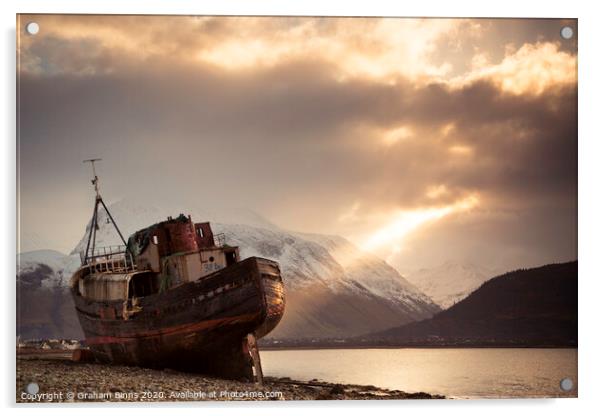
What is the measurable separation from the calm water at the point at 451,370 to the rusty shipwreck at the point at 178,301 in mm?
844

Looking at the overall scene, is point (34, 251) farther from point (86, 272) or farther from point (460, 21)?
point (460, 21)

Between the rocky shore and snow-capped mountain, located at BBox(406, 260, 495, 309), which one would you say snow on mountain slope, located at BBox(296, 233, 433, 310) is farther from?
the rocky shore

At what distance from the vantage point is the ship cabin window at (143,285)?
13.7 m

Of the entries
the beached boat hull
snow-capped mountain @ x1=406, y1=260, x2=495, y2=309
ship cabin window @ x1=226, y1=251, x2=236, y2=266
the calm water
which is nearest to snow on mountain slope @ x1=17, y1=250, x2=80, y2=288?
the beached boat hull

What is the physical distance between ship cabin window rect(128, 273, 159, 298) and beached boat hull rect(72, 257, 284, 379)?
5.4 inches

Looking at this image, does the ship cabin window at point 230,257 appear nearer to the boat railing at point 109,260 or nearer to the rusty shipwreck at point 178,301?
the rusty shipwreck at point 178,301

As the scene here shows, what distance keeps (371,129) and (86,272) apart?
451cm

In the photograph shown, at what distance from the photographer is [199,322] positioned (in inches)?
530

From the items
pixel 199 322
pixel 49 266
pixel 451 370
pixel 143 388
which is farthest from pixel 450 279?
pixel 49 266

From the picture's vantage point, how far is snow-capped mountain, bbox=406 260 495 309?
12766 mm

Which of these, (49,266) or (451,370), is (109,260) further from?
(451,370)

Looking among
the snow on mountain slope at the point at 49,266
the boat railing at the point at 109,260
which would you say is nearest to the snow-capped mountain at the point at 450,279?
the boat railing at the point at 109,260

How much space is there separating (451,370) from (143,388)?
4140 millimetres
